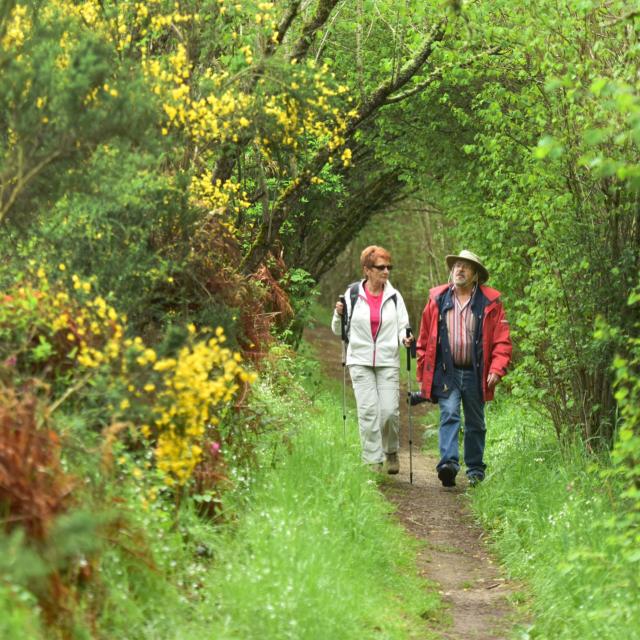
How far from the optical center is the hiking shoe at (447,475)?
1073 centimetres

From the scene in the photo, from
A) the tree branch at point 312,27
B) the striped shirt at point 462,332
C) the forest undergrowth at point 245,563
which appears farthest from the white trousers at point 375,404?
the tree branch at point 312,27

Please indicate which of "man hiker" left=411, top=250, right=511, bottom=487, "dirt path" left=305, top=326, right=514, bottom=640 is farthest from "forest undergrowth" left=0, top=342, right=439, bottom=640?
"man hiker" left=411, top=250, right=511, bottom=487

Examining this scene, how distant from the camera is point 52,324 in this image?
19.0ft

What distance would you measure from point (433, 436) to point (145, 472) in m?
11.0

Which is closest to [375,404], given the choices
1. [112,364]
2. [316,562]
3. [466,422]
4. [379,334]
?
[379,334]

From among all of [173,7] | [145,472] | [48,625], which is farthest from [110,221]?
[48,625]

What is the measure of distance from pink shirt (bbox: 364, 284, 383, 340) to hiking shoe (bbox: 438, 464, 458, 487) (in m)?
1.40

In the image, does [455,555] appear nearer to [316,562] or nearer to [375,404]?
[375,404]

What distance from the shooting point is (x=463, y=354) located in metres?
10.6

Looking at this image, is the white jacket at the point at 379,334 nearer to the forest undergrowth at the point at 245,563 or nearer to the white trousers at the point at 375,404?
the white trousers at the point at 375,404

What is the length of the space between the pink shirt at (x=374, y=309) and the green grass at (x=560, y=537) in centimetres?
175

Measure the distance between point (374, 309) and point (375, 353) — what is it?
1.43 feet

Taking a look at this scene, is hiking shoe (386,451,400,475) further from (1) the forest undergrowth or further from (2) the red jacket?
(1) the forest undergrowth

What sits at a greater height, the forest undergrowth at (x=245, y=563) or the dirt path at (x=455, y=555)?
the forest undergrowth at (x=245, y=563)
